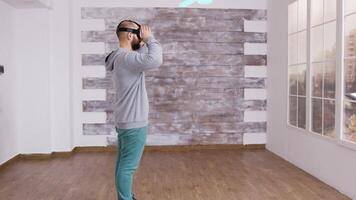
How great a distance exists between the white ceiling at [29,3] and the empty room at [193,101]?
1.4 inches

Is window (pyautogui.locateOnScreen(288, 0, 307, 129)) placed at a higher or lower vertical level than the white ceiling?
lower

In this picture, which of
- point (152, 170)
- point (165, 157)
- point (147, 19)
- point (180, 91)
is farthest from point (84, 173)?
point (147, 19)

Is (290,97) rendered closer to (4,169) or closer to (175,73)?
(175,73)

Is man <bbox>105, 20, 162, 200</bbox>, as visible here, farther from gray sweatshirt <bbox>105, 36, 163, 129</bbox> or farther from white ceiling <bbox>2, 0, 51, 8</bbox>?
white ceiling <bbox>2, 0, 51, 8</bbox>

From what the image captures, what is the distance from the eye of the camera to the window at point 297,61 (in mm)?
4801

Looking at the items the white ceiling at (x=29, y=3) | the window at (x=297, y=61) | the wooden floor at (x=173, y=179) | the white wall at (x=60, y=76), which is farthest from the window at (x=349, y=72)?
the white wall at (x=60, y=76)

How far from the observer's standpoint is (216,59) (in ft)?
20.4

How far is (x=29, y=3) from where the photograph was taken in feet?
16.9

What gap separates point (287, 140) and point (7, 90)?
3.51 metres

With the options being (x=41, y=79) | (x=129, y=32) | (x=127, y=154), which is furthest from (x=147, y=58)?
(x=41, y=79)

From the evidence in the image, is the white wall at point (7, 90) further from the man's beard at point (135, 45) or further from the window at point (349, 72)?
the window at point (349, 72)

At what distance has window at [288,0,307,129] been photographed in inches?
189

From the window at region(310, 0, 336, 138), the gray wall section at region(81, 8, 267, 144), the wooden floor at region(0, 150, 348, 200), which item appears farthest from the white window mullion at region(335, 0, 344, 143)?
the gray wall section at region(81, 8, 267, 144)

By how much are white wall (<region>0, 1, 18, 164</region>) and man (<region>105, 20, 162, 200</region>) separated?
259 cm
